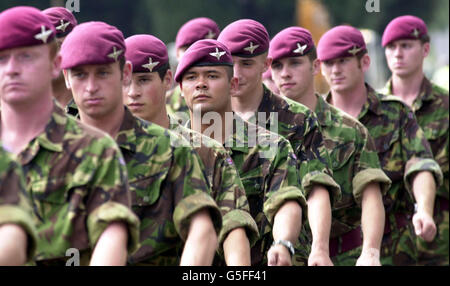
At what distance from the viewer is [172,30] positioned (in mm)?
40406

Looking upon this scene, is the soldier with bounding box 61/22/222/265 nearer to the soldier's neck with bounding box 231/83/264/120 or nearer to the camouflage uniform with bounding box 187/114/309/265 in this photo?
the camouflage uniform with bounding box 187/114/309/265

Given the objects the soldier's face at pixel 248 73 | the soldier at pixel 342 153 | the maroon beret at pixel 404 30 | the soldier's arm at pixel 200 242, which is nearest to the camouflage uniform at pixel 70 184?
the soldier's arm at pixel 200 242

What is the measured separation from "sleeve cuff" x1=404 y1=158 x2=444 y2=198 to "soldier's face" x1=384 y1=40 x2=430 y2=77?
2228mm

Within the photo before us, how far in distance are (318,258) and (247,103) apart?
1.33 m

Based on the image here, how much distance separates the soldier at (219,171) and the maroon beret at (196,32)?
12.9ft

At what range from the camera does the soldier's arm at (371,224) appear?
9680mm

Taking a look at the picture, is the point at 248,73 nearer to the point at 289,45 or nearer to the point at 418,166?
the point at 289,45

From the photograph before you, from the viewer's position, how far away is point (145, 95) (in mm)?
8844

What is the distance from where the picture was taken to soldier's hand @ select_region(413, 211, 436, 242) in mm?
10352

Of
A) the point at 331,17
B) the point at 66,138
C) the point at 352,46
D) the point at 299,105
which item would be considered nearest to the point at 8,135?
the point at 66,138

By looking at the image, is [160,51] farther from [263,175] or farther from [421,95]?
[421,95]

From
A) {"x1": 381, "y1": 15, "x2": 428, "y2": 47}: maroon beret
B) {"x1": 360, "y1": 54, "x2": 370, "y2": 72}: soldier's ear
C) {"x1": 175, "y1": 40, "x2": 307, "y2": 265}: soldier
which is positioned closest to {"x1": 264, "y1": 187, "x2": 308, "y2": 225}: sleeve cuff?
{"x1": 175, "y1": 40, "x2": 307, "y2": 265}: soldier

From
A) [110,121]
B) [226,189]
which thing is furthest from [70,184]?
[226,189]

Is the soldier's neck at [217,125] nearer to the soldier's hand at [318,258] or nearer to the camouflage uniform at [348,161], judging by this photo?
the soldier's hand at [318,258]
